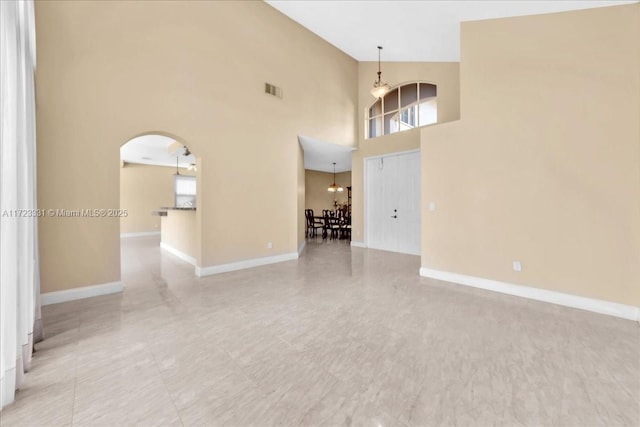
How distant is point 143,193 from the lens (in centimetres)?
1059

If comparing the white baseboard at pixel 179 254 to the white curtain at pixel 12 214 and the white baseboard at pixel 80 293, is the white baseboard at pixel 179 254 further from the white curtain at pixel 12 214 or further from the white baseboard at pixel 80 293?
the white curtain at pixel 12 214

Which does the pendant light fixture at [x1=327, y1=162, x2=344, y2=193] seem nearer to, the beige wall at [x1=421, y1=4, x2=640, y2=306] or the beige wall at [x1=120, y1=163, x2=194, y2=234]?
the beige wall at [x1=120, y1=163, x2=194, y2=234]

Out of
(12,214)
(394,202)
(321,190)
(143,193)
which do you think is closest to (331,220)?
(321,190)

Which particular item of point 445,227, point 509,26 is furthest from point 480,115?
point 445,227

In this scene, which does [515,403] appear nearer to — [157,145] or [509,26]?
[509,26]

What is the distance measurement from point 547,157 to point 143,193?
12.5 m

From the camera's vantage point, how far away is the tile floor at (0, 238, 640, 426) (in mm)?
1481

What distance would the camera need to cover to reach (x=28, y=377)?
179 cm

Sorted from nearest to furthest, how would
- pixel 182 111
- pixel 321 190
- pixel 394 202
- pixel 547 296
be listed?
pixel 547 296, pixel 182 111, pixel 394 202, pixel 321 190

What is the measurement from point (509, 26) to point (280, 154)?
4067mm

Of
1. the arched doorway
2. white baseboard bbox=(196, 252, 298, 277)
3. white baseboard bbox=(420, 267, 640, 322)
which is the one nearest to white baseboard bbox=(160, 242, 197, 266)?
the arched doorway

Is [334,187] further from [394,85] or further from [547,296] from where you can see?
[547,296]

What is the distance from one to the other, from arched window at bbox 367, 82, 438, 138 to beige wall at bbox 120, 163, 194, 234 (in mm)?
8311

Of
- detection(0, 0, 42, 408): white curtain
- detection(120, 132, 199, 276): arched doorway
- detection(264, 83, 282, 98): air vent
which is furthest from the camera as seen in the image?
detection(120, 132, 199, 276): arched doorway
